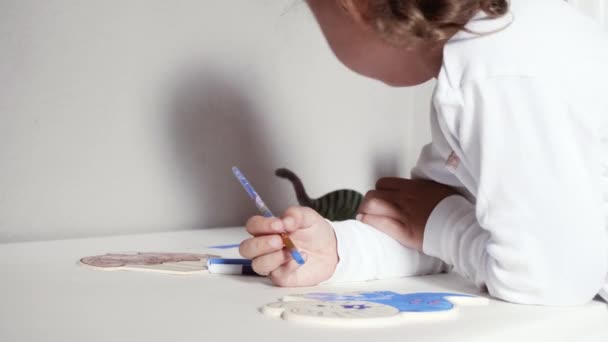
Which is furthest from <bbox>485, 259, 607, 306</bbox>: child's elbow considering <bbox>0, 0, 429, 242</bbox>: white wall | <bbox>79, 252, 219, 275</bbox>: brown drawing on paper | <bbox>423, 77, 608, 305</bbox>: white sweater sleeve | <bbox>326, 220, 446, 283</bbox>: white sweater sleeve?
<bbox>0, 0, 429, 242</bbox>: white wall

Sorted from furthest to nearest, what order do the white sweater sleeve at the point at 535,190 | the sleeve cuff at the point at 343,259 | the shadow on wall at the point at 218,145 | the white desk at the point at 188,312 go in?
1. the shadow on wall at the point at 218,145
2. the sleeve cuff at the point at 343,259
3. the white sweater sleeve at the point at 535,190
4. the white desk at the point at 188,312

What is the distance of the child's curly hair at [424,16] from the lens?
70cm

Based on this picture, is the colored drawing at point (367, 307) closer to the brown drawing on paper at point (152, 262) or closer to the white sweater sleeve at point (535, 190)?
the white sweater sleeve at point (535, 190)

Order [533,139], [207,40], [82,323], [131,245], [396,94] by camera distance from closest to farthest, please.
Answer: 1. [82,323]
2. [533,139]
3. [131,245]
4. [207,40]
5. [396,94]

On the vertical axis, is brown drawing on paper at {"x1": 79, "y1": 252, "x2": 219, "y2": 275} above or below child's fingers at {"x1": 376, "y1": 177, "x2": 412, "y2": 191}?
below

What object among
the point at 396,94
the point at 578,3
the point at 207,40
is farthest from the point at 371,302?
the point at 396,94

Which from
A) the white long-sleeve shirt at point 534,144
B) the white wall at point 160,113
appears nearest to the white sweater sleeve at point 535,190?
the white long-sleeve shirt at point 534,144

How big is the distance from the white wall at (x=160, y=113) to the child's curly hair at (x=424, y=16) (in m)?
0.48

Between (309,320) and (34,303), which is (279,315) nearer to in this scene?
(309,320)

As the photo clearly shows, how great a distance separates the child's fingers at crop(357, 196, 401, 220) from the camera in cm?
88

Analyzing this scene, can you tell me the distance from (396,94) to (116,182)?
77 cm

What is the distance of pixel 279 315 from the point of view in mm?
551

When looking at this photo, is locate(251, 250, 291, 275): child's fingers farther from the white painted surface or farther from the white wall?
the white painted surface

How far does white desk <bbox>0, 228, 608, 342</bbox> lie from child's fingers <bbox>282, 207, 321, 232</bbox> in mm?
62
